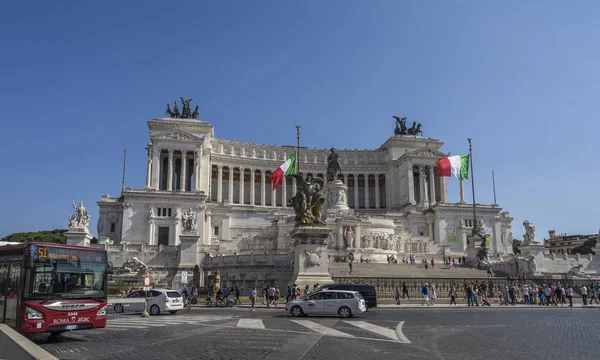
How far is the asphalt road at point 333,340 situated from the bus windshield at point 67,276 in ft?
5.01

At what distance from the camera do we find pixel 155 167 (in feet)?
290

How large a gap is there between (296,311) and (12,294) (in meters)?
12.4

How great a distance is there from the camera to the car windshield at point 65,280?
15.3 meters

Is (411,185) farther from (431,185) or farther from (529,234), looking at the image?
(529,234)

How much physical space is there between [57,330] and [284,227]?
5483 centimetres

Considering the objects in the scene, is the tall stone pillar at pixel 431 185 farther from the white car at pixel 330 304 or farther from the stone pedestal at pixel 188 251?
the white car at pixel 330 304

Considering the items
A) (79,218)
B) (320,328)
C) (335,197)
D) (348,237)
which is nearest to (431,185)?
(335,197)

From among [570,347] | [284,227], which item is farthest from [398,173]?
[570,347]

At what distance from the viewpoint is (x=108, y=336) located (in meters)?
17.0

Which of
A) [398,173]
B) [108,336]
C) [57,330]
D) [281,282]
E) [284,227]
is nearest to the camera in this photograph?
Result: [57,330]

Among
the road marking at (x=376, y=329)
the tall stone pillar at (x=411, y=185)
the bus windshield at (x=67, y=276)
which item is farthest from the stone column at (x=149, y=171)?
the road marking at (x=376, y=329)

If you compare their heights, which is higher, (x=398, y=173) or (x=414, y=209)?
(x=398, y=173)

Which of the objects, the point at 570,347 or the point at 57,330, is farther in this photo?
the point at 57,330

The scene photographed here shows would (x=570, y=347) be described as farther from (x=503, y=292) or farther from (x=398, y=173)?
(x=398, y=173)
